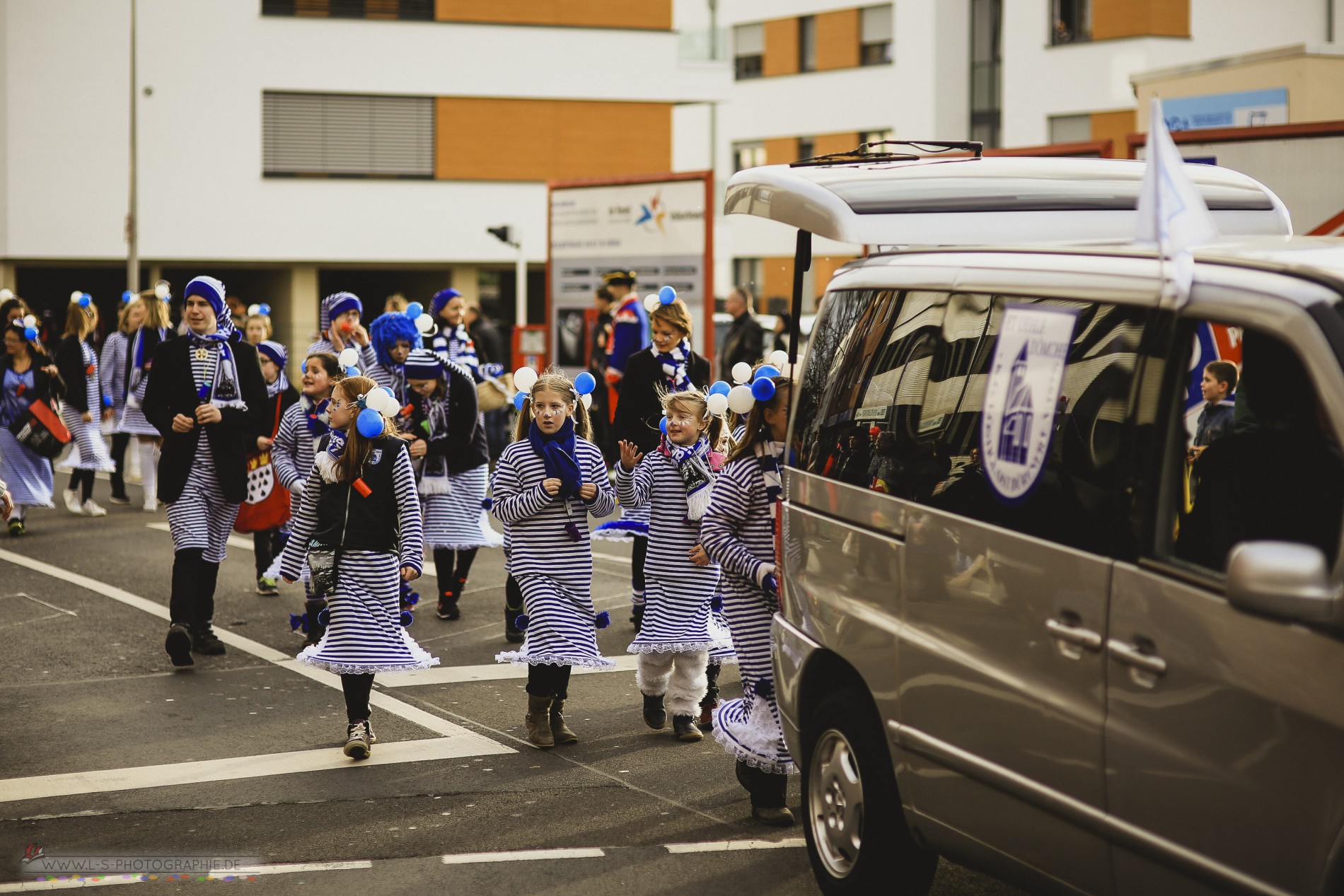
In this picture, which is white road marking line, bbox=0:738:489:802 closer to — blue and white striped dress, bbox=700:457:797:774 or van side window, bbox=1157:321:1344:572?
blue and white striped dress, bbox=700:457:797:774

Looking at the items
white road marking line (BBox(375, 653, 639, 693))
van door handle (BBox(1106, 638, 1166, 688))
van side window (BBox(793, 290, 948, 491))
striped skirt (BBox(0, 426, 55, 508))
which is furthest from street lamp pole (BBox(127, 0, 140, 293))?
van door handle (BBox(1106, 638, 1166, 688))

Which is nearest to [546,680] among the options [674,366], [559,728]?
[559,728]

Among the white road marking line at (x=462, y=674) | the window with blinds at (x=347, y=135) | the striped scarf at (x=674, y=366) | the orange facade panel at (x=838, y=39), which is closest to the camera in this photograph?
the white road marking line at (x=462, y=674)

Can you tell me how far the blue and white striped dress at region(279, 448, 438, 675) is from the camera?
22.8 feet

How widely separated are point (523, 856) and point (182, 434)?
4327 millimetres

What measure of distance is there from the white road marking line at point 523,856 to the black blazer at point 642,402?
14.0 ft

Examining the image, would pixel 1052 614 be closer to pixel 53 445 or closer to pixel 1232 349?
pixel 1232 349

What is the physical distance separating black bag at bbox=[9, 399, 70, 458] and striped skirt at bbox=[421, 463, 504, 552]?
17.6ft

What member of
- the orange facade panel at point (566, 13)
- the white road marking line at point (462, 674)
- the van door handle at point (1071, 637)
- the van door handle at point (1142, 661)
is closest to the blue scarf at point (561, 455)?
the white road marking line at point (462, 674)

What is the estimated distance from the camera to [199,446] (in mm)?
9070

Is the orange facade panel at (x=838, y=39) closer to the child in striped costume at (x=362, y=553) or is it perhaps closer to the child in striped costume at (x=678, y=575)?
the child in striped costume at (x=678, y=575)

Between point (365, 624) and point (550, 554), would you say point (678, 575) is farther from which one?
point (365, 624)

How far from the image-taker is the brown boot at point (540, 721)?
716cm

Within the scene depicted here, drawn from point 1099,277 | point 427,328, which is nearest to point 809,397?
point 1099,277
